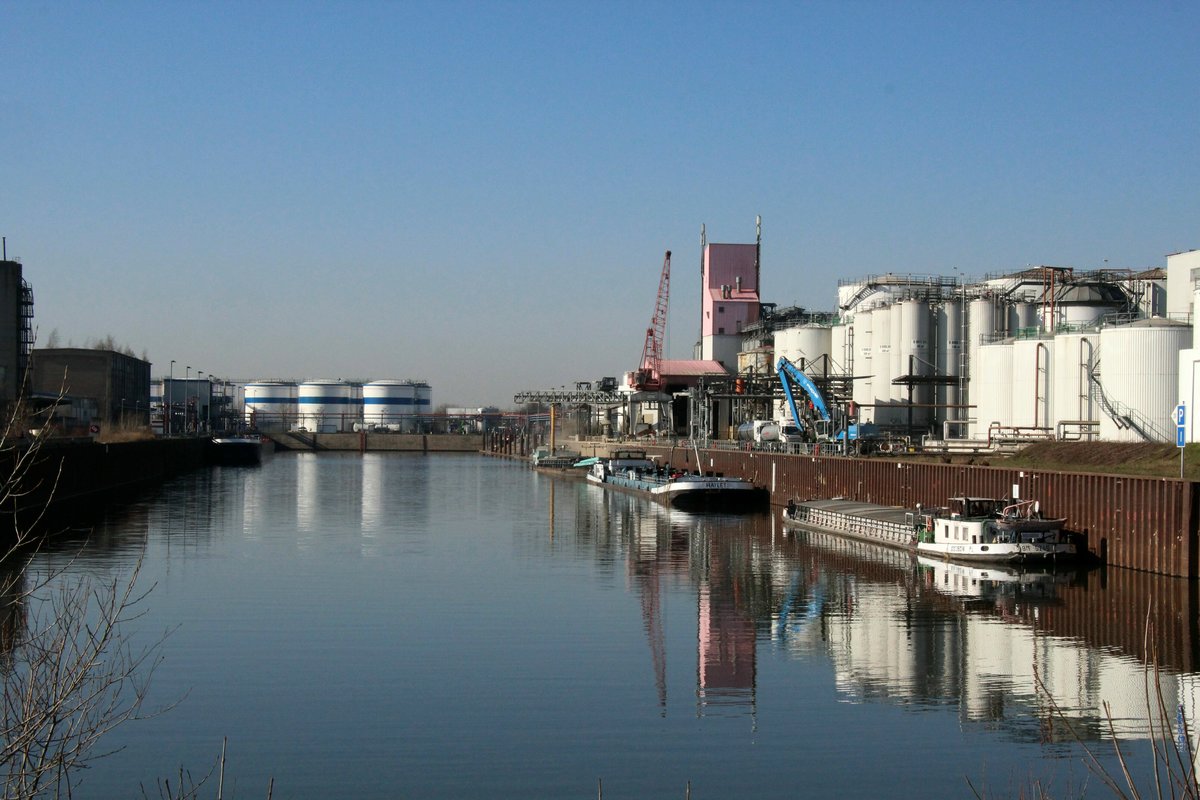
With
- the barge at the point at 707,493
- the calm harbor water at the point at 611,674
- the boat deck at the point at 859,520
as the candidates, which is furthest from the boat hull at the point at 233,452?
the calm harbor water at the point at 611,674

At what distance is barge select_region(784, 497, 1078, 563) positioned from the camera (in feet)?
151

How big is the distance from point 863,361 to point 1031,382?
2717cm

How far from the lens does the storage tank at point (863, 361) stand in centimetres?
9825

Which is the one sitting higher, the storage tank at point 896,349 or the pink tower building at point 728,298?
the pink tower building at point 728,298

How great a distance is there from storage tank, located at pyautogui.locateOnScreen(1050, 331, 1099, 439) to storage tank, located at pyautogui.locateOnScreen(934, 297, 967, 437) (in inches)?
864

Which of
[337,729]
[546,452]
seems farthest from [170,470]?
[337,729]

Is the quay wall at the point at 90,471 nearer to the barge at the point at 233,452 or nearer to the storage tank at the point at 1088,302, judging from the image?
the barge at the point at 233,452

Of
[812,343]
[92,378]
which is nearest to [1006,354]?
[812,343]

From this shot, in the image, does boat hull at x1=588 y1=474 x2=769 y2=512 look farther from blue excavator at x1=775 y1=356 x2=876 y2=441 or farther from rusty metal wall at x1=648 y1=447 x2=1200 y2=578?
blue excavator at x1=775 y1=356 x2=876 y2=441

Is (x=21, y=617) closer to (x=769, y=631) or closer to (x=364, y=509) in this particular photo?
A: (x=769, y=631)

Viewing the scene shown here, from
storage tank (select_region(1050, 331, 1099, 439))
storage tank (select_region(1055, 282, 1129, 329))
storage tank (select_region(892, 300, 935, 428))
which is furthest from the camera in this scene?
storage tank (select_region(892, 300, 935, 428))

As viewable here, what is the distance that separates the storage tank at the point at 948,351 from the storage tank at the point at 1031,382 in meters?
16.6

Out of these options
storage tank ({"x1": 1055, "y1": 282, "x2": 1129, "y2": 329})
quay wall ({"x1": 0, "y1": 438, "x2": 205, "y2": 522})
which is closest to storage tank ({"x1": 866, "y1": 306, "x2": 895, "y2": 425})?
storage tank ({"x1": 1055, "y1": 282, "x2": 1129, "y2": 329})

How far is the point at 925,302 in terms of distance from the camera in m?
94.1
